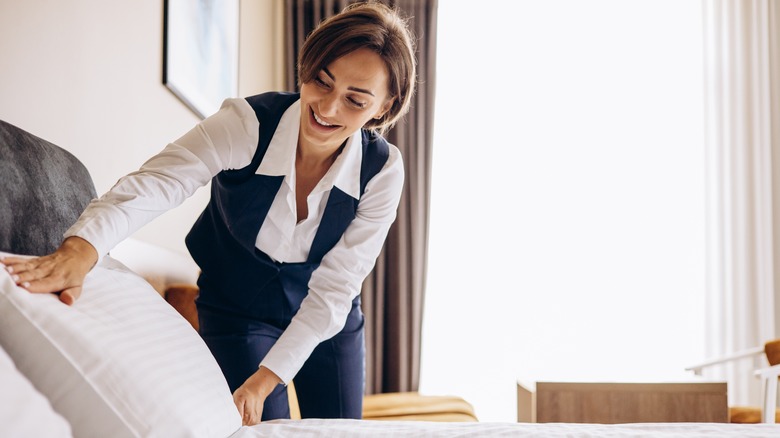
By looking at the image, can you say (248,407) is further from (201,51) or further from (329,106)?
(201,51)

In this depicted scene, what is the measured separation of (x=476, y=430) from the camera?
1.06 meters

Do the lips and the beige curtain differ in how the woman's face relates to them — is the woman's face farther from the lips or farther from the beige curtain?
the beige curtain

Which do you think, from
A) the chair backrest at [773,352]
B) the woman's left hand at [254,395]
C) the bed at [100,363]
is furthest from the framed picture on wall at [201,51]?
the chair backrest at [773,352]

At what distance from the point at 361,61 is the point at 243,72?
80.1 inches

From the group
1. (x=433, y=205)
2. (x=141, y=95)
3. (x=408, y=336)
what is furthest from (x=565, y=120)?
(x=141, y=95)

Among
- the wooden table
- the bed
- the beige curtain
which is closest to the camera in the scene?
the bed

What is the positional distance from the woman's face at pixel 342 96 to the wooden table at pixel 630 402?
1467 mm

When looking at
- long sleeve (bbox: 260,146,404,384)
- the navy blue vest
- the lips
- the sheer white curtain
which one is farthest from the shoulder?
the sheer white curtain

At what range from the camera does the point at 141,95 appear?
2.11 m

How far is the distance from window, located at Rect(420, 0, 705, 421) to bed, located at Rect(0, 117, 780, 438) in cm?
288

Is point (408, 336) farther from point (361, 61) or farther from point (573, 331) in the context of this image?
point (361, 61)

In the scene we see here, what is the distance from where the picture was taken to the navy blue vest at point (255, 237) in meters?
1.51

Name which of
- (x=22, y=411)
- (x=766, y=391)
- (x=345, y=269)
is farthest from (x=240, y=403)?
(x=766, y=391)

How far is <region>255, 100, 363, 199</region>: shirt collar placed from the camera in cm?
149
